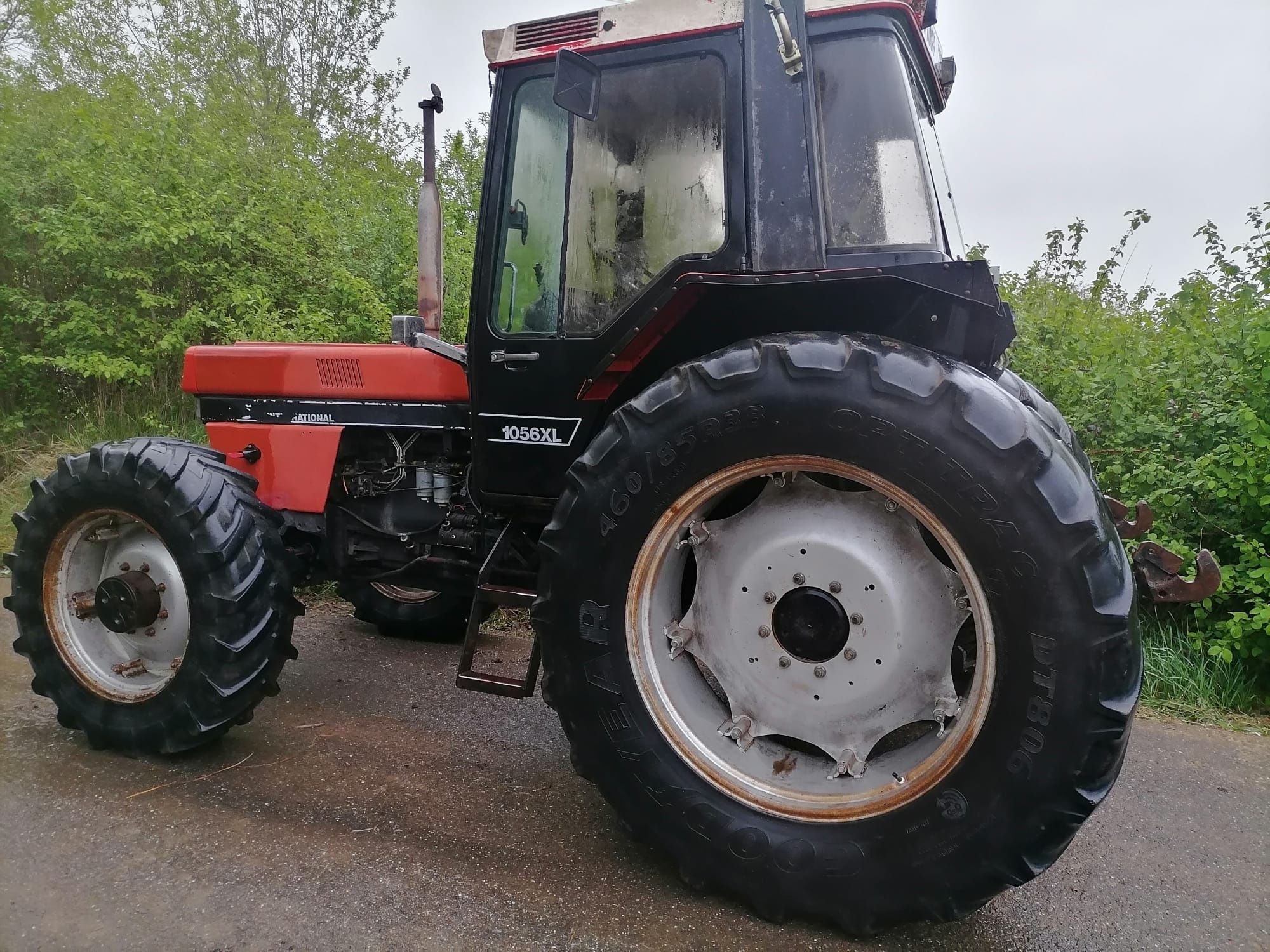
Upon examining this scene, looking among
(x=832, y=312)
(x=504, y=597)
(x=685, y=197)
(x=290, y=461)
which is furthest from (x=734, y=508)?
(x=290, y=461)

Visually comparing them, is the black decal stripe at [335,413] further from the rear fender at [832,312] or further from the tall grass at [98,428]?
the tall grass at [98,428]

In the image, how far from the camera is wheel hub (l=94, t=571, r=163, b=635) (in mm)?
2580

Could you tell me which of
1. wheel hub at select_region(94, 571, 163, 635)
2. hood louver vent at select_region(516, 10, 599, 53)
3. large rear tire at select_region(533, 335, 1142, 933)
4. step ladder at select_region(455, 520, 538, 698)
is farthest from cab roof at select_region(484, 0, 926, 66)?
wheel hub at select_region(94, 571, 163, 635)

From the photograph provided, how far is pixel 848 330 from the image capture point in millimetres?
2043

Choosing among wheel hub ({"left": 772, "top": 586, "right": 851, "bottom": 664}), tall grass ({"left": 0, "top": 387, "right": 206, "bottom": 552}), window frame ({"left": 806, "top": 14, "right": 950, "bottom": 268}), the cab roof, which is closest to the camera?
wheel hub ({"left": 772, "top": 586, "right": 851, "bottom": 664})

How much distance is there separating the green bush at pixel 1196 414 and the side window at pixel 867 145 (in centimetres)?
225

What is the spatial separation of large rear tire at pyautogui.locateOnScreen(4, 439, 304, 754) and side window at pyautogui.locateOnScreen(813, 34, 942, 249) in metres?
2.08

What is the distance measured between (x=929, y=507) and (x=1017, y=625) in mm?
293

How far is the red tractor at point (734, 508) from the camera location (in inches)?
63.5

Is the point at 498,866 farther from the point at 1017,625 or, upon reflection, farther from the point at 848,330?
the point at 848,330

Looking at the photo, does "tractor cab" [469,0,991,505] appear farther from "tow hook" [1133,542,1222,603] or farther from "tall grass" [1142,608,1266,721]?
"tall grass" [1142,608,1266,721]

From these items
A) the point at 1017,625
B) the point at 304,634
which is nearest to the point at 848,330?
the point at 1017,625

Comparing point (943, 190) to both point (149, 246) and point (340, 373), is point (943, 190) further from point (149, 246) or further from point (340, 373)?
point (149, 246)

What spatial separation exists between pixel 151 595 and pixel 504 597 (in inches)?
49.2
